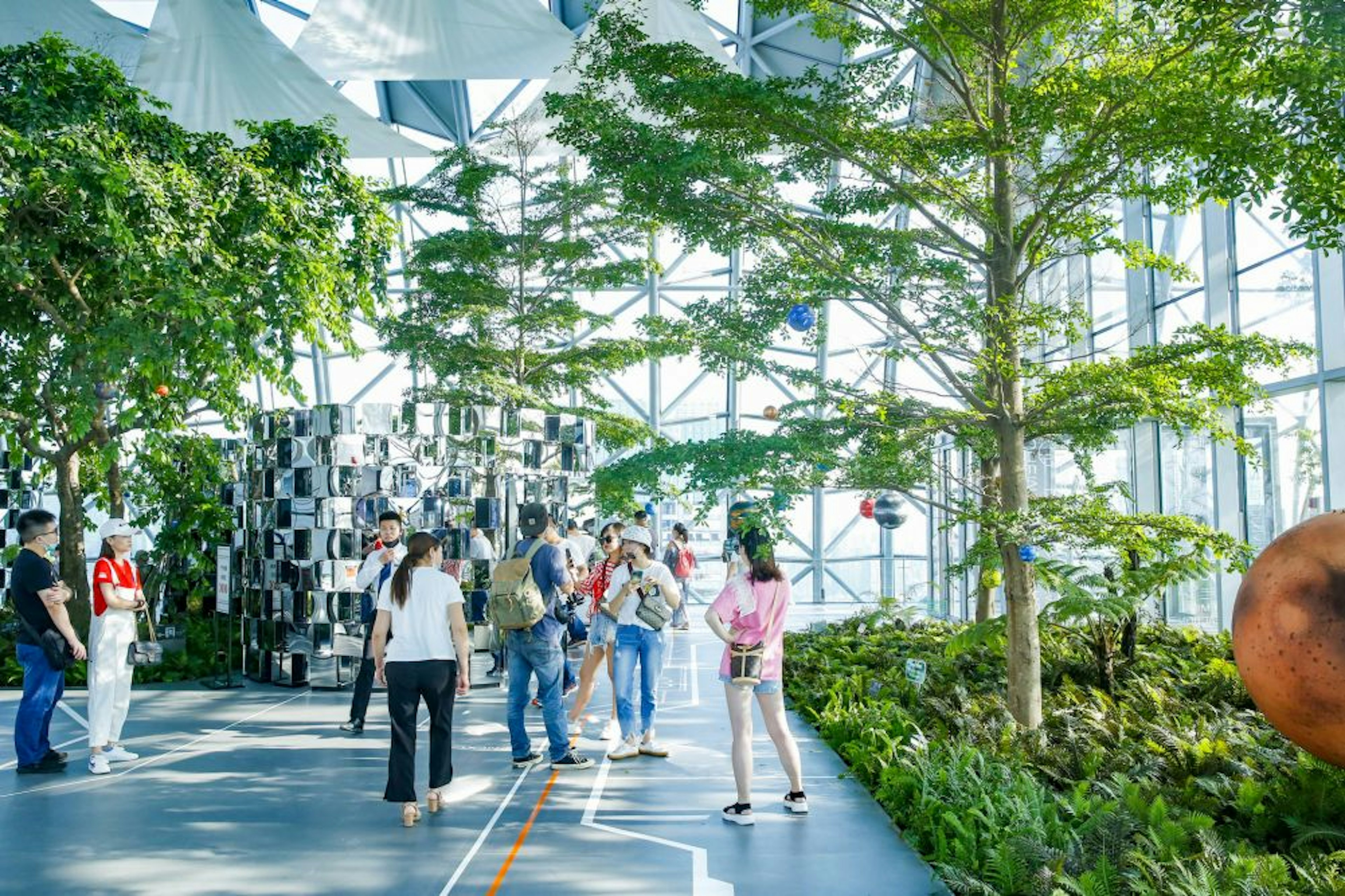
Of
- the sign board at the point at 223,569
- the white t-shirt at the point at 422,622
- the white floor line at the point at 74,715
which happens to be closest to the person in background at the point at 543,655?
→ the white t-shirt at the point at 422,622

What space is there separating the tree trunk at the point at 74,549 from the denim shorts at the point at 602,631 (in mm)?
7156

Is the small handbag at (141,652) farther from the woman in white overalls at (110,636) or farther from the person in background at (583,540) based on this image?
the person in background at (583,540)

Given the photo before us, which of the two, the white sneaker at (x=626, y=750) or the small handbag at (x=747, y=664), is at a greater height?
the small handbag at (x=747, y=664)

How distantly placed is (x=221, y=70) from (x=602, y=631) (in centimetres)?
1367

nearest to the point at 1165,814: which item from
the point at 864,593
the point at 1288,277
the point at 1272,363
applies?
the point at 1272,363

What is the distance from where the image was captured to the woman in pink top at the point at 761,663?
5.97 metres

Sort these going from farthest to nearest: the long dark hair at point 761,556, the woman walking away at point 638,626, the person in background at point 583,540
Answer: the person in background at point 583,540 < the woman walking away at point 638,626 < the long dark hair at point 761,556

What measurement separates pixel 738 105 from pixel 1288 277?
22.8 feet

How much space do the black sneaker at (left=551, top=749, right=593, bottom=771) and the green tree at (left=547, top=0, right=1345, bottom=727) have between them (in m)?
1.93

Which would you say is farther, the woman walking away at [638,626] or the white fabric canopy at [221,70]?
the white fabric canopy at [221,70]

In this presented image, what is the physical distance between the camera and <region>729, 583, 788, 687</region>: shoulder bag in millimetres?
5953

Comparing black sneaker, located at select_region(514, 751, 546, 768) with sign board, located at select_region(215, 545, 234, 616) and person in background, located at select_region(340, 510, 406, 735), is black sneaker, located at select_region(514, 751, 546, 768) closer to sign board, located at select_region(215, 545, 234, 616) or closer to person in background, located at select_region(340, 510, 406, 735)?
person in background, located at select_region(340, 510, 406, 735)

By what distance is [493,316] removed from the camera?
53.8 feet

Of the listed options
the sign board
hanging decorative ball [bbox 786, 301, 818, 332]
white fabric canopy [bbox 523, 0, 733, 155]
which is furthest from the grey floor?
white fabric canopy [bbox 523, 0, 733, 155]
